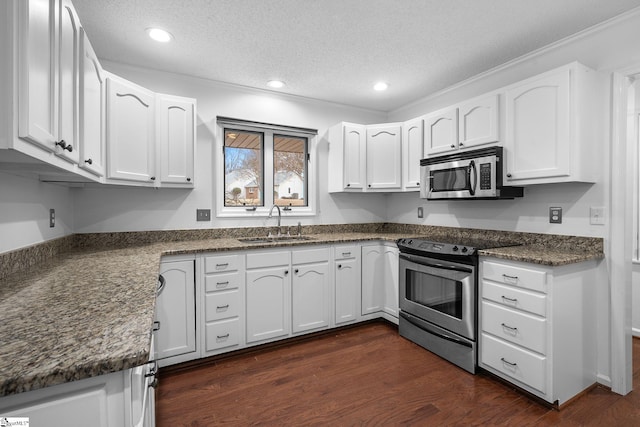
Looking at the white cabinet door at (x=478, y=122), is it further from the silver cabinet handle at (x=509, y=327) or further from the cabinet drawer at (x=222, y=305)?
the cabinet drawer at (x=222, y=305)

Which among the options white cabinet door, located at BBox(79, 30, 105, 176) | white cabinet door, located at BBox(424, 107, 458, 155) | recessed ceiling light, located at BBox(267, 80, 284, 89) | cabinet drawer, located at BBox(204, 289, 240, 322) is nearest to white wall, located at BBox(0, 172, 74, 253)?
white cabinet door, located at BBox(79, 30, 105, 176)

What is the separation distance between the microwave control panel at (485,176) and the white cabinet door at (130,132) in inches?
103

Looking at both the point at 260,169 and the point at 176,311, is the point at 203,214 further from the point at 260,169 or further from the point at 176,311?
the point at 176,311

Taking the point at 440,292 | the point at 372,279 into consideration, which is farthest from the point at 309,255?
the point at 440,292

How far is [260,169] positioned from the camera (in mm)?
3352

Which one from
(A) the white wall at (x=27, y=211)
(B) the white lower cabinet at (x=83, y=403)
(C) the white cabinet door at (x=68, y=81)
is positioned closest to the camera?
(B) the white lower cabinet at (x=83, y=403)

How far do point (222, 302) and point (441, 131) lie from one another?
2480mm

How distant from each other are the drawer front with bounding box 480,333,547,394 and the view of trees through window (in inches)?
88.6

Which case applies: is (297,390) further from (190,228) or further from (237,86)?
(237,86)

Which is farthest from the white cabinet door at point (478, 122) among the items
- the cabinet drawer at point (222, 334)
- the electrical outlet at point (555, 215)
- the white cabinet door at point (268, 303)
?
the cabinet drawer at point (222, 334)

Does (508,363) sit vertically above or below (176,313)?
below

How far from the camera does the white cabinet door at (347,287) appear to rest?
9.87ft

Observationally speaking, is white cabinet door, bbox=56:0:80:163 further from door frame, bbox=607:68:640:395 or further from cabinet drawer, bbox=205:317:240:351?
door frame, bbox=607:68:640:395

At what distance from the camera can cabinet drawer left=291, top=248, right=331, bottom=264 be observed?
9.10ft
